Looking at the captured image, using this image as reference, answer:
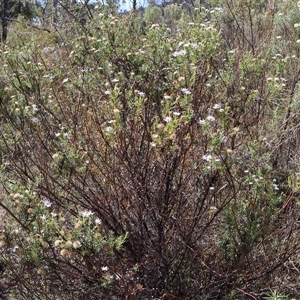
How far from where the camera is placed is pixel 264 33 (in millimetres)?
4949

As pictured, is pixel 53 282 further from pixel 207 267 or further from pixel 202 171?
pixel 202 171

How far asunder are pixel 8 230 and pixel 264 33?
3.49 metres

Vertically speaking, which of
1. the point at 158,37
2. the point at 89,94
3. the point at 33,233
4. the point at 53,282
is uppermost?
the point at 158,37

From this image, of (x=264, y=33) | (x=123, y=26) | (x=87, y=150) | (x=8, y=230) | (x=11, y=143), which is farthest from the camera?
(x=264, y=33)

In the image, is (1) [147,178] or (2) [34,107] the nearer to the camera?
(1) [147,178]

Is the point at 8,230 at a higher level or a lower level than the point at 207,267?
higher

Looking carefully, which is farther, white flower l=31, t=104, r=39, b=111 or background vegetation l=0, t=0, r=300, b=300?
white flower l=31, t=104, r=39, b=111

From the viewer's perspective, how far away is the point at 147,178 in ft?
8.71

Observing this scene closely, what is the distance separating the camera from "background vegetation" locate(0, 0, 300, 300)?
2533 millimetres

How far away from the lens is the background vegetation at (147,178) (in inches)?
99.7

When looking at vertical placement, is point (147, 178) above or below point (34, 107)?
below

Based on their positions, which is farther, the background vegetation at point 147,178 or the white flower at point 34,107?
the white flower at point 34,107

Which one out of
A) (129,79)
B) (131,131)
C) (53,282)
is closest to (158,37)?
(129,79)

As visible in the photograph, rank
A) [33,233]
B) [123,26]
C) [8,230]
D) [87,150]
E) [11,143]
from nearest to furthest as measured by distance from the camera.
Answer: [33,233] < [8,230] < [87,150] < [11,143] < [123,26]
